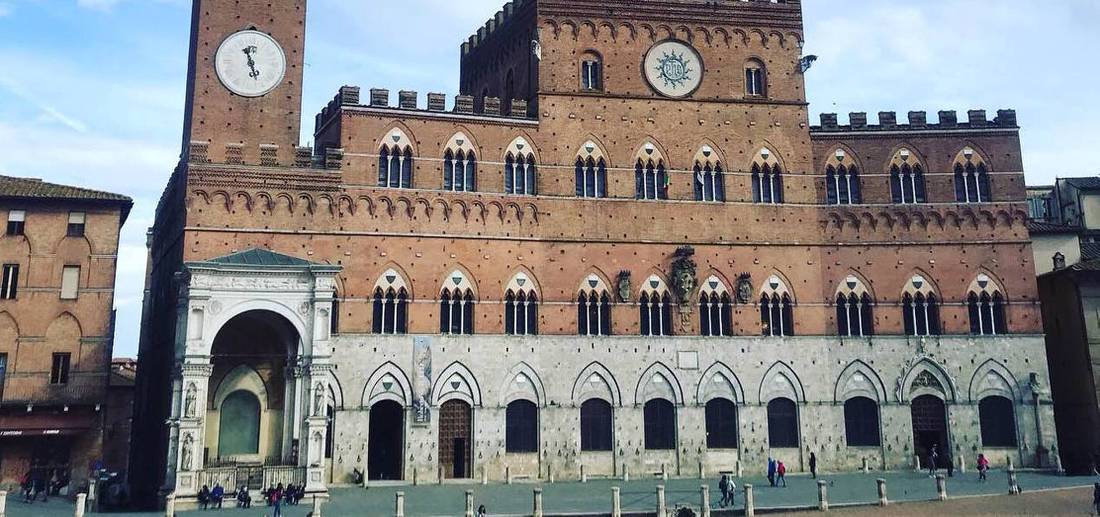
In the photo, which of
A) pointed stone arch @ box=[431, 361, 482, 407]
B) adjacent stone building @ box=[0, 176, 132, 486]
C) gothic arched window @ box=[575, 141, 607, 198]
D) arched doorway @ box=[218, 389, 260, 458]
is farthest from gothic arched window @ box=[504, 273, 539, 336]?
adjacent stone building @ box=[0, 176, 132, 486]

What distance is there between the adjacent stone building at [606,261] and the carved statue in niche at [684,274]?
0.10 m

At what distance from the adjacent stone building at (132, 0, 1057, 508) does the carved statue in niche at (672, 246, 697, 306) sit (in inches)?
3.8

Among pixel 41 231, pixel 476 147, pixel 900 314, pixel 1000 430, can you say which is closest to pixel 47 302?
pixel 41 231

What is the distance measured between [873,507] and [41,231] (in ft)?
111

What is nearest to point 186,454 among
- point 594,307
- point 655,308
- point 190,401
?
point 190,401

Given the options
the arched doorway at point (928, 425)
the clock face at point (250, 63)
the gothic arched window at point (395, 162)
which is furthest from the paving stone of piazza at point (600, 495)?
the clock face at point (250, 63)

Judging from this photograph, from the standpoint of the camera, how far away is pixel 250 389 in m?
32.4

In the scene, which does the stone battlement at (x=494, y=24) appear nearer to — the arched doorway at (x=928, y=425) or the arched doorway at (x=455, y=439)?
the arched doorway at (x=455, y=439)

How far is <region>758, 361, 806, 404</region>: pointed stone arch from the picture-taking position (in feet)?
121

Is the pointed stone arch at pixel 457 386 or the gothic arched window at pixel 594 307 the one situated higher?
the gothic arched window at pixel 594 307

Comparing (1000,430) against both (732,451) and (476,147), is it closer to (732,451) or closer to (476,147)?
(732,451)

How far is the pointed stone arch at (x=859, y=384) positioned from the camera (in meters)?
37.2

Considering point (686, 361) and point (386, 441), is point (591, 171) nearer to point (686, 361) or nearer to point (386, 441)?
point (686, 361)

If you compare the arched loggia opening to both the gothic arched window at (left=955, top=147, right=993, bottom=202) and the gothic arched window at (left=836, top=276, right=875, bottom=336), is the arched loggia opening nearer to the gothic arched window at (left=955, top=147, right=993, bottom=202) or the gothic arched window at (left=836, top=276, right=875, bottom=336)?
the gothic arched window at (left=836, top=276, right=875, bottom=336)
